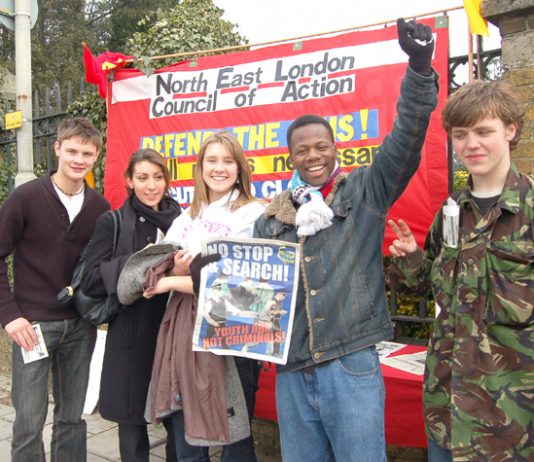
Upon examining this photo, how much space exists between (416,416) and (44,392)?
1978 mm

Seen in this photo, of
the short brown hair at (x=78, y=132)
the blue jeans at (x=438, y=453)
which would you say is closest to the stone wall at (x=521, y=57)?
the blue jeans at (x=438, y=453)

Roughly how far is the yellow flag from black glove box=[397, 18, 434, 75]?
47.3 inches

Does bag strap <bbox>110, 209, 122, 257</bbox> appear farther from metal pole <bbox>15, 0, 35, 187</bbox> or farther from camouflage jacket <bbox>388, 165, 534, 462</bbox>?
metal pole <bbox>15, 0, 35, 187</bbox>

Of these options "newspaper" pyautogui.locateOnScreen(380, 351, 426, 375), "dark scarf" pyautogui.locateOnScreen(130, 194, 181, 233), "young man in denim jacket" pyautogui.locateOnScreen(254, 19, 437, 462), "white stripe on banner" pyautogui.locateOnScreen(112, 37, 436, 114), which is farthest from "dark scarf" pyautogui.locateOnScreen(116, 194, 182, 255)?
"newspaper" pyautogui.locateOnScreen(380, 351, 426, 375)

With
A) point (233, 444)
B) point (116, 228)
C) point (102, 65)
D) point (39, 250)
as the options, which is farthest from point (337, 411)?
point (102, 65)

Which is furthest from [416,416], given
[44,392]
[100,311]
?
[44,392]

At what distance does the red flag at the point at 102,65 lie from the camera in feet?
14.6

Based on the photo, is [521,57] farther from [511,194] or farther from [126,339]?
[126,339]

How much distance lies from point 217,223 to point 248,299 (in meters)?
0.41

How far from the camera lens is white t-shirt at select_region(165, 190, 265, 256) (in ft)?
8.11

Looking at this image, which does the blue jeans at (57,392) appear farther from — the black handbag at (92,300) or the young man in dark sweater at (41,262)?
the black handbag at (92,300)

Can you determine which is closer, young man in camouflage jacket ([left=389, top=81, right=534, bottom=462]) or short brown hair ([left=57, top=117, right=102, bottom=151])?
young man in camouflage jacket ([left=389, top=81, right=534, bottom=462])

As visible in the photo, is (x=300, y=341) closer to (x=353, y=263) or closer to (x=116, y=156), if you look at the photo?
(x=353, y=263)

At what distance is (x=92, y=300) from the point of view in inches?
109
